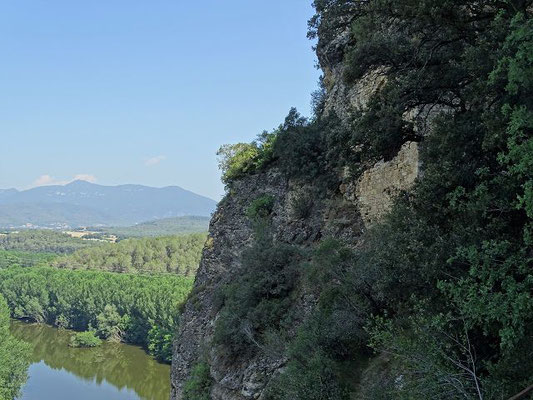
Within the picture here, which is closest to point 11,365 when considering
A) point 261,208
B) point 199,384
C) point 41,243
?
point 199,384

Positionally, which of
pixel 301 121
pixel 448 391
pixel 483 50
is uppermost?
pixel 301 121

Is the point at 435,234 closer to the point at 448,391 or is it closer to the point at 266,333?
the point at 448,391

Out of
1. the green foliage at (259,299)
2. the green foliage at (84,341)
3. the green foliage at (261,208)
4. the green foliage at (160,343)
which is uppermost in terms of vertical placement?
the green foliage at (261,208)

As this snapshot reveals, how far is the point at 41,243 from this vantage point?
573 feet

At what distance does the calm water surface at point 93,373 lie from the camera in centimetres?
4238

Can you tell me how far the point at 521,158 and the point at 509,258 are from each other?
119 centimetres

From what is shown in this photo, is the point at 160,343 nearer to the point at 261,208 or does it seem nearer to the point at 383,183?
the point at 261,208

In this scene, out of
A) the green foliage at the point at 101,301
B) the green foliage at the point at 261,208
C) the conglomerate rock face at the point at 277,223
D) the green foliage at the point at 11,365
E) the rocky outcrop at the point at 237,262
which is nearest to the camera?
the conglomerate rock face at the point at 277,223

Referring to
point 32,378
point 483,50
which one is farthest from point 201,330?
point 32,378

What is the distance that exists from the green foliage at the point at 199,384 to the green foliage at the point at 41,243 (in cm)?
15640

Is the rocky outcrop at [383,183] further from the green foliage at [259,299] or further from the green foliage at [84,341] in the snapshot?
the green foliage at [84,341]

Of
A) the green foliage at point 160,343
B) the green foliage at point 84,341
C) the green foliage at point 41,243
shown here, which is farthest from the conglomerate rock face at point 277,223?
the green foliage at point 41,243

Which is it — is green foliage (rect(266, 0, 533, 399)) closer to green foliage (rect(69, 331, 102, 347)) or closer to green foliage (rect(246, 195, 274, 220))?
green foliage (rect(246, 195, 274, 220))

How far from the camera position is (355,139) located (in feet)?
27.1
